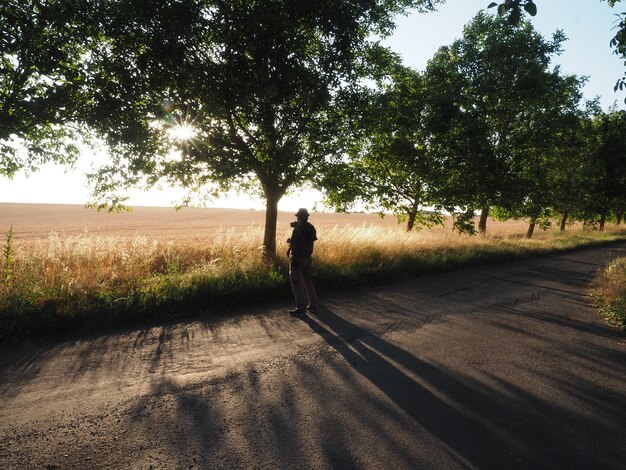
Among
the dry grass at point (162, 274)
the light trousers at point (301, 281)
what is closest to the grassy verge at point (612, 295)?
the dry grass at point (162, 274)

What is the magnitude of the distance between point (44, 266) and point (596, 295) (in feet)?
43.6

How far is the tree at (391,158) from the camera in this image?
10.9m

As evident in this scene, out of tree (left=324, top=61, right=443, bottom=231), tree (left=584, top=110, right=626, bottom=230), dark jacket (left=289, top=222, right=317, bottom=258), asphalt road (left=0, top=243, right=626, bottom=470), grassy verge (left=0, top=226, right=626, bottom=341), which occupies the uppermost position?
tree (left=584, top=110, right=626, bottom=230)

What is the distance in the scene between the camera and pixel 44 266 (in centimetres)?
876

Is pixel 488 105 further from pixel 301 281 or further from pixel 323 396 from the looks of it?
pixel 323 396

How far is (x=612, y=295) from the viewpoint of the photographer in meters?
8.96

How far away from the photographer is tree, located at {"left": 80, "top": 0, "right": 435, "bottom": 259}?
27.1ft

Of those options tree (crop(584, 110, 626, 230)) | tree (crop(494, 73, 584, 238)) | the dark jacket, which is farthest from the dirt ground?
tree (crop(584, 110, 626, 230))

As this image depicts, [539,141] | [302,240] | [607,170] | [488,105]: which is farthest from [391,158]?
[607,170]

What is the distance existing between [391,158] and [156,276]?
28.2 ft

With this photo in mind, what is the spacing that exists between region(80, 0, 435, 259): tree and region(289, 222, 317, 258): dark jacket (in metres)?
2.13

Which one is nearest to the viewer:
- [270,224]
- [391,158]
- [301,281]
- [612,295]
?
[301,281]

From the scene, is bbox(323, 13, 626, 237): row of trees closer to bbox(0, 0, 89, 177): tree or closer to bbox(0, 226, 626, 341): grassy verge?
bbox(0, 226, 626, 341): grassy verge

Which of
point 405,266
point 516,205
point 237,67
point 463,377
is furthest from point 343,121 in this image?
point 516,205
